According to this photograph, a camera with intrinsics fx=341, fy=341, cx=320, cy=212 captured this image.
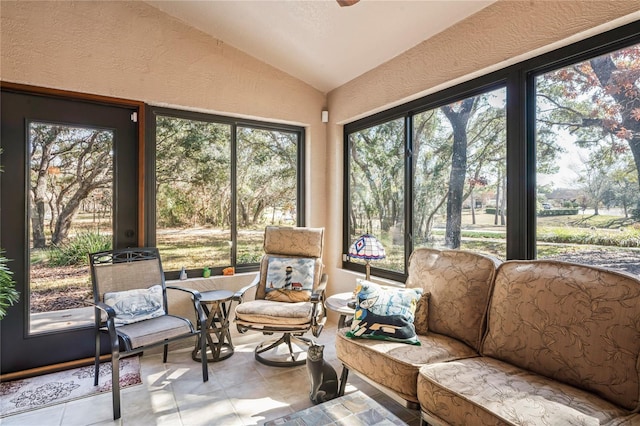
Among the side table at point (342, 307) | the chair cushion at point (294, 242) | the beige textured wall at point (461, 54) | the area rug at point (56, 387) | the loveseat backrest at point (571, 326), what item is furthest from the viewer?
the chair cushion at point (294, 242)

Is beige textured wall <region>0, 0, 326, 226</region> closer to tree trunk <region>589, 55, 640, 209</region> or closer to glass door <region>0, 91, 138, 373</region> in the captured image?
glass door <region>0, 91, 138, 373</region>

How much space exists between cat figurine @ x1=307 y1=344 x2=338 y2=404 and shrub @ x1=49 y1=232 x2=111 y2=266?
7.24 feet

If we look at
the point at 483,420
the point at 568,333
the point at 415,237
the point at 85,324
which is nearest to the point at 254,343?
the point at 85,324

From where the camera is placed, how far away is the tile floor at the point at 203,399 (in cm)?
213

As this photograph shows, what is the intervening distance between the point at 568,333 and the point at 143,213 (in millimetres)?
3330

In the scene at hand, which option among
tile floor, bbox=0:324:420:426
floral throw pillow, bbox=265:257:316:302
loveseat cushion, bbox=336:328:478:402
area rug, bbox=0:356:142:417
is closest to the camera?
loveseat cushion, bbox=336:328:478:402

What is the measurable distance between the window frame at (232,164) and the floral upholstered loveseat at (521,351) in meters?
1.90

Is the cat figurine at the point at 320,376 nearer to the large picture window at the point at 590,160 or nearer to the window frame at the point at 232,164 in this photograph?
the large picture window at the point at 590,160

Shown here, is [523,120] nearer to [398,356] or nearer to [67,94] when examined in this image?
[398,356]

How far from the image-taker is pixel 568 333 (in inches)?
66.3

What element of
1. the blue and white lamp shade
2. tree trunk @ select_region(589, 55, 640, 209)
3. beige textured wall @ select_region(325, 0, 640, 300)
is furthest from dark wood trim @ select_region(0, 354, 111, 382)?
tree trunk @ select_region(589, 55, 640, 209)

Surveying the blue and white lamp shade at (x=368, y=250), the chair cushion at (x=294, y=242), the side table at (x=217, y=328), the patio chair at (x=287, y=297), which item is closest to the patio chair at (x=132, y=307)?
the side table at (x=217, y=328)

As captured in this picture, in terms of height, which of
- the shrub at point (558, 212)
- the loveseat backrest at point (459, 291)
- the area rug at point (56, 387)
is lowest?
the area rug at point (56, 387)

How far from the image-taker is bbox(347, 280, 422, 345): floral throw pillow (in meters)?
2.14
